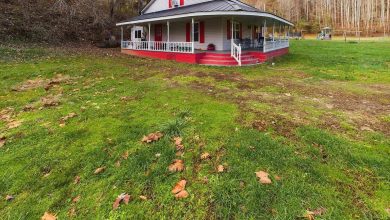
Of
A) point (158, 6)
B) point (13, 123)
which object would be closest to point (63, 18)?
point (158, 6)

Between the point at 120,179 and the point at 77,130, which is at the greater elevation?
the point at 77,130

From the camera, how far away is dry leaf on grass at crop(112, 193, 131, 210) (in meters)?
3.04

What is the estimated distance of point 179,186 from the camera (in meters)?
3.32

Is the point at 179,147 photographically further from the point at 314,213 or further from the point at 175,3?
the point at 175,3

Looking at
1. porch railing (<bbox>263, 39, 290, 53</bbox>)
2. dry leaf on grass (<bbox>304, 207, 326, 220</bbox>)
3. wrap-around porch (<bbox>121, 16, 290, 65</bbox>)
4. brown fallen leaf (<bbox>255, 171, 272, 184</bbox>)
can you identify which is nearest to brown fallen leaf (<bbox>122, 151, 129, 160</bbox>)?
brown fallen leaf (<bbox>255, 171, 272, 184</bbox>)

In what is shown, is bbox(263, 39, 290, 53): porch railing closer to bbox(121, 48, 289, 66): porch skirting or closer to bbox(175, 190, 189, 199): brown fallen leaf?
bbox(121, 48, 289, 66): porch skirting

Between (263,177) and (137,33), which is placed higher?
(137,33)

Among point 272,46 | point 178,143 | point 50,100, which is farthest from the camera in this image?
point 272,46

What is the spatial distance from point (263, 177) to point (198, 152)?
111 cm

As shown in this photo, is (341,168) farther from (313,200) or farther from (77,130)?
(77,130)

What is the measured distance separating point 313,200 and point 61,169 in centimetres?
341

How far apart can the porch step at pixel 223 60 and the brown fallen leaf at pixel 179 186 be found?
39.1 ft

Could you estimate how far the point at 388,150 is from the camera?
4.17 meters

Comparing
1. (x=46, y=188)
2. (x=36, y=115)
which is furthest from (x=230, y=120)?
(x=36, y=115)
